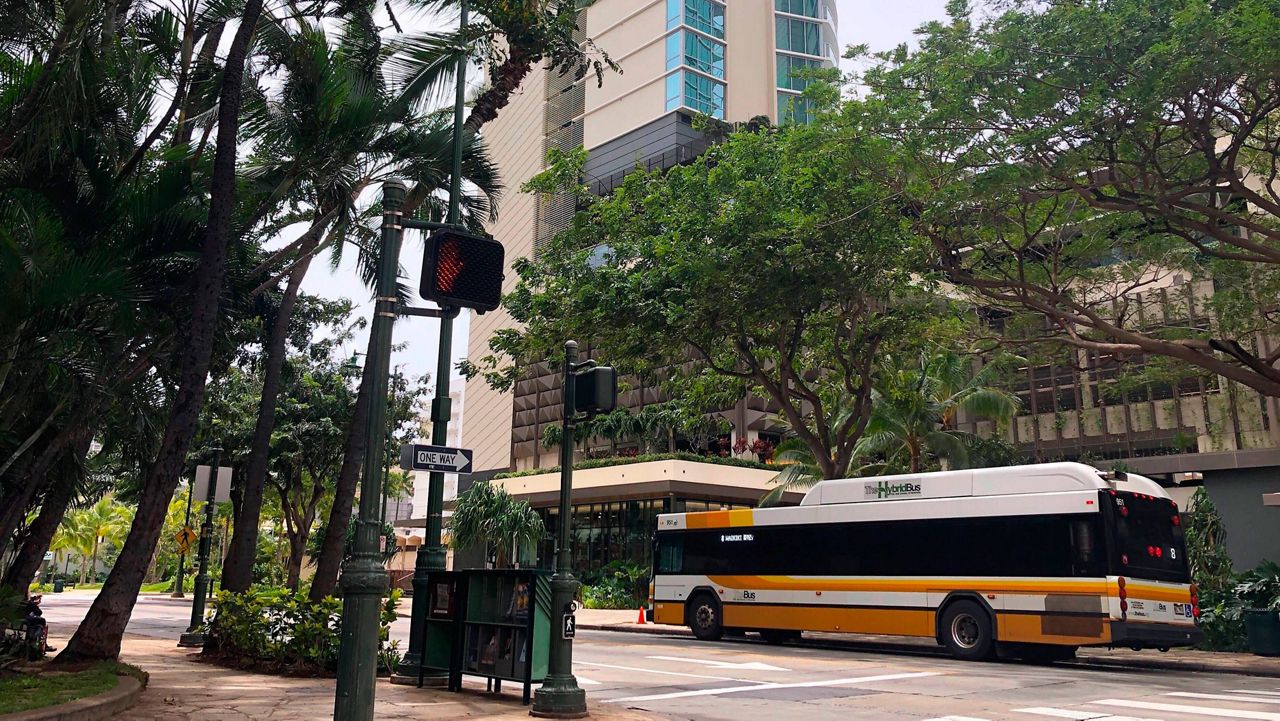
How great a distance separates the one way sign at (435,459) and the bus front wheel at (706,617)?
44.4 feet

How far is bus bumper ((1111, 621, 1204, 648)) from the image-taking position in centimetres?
1612

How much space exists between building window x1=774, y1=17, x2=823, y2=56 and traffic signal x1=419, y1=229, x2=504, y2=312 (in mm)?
68227

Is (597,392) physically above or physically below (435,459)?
above

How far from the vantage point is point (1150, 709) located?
10797 millimetres

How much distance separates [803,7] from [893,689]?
68.2 m

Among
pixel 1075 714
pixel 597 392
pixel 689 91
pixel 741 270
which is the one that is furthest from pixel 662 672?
pixel 689 91

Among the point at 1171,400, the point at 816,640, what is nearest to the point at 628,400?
the point at 1171,400

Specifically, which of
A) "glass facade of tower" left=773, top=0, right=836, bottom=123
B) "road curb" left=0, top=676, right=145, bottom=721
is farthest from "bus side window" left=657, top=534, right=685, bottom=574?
"glass facade of tower" left=773, top=0, right=836, bottom=123

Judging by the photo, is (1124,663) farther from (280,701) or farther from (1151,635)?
(280,701)

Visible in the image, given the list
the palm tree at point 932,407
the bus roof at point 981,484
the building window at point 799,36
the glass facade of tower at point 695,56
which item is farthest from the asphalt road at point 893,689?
the building window at point 799,36

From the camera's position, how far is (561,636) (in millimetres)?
10312

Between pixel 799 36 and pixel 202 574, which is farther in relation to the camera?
pixel 799 36

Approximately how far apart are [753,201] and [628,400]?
32135mm

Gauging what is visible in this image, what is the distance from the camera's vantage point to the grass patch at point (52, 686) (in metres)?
8.63
